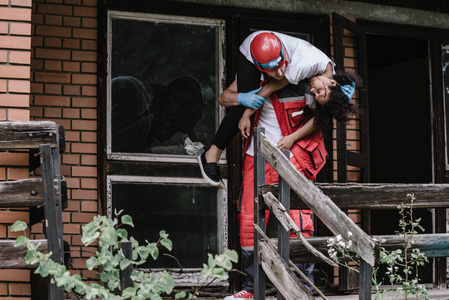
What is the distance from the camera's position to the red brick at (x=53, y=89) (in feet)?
18.6

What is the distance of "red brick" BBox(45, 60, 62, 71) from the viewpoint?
5703mm

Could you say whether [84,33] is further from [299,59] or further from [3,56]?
[299,59]

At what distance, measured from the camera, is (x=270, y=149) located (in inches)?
170

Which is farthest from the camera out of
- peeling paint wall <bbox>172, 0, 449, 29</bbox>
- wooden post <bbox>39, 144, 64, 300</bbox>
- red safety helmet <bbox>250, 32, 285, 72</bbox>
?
peeling paint wall <bbox>172, 0, 449, 29</bbox>

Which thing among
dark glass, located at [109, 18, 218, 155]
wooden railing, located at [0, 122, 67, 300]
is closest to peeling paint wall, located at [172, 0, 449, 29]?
dark glass, located at [109, 18, 218, 155]

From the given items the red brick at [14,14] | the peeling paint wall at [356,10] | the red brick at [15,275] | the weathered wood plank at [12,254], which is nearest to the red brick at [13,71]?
the red brick at [14,14]

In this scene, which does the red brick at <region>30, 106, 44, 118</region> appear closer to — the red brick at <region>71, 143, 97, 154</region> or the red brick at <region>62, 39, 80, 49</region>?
the red brick at <region>71, 143, 97, 154</region>

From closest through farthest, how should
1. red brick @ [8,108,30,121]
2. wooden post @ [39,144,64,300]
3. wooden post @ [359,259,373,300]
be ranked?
wooden post @ [359,259,373,300] < wooden post @ [39,144,64,300] < red brick @ [8,108,30,121]

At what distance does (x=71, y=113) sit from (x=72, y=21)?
767 mm

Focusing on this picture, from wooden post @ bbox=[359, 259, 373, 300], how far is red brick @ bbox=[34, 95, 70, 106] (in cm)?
336

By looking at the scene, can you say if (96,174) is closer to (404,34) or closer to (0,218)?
(0,218)

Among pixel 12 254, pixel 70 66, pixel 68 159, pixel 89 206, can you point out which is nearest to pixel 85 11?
pixel 70 66

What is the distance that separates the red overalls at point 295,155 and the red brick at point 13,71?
164 centimetres

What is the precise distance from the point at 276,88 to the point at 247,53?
324 millimetres
